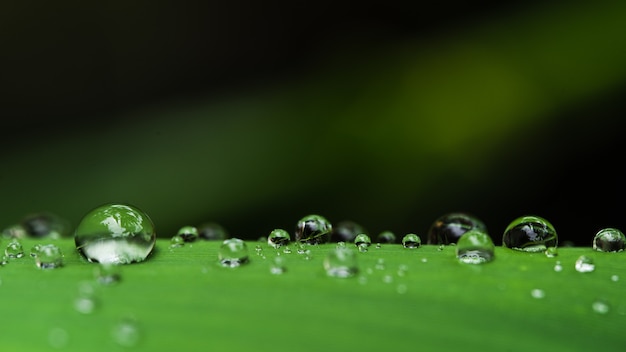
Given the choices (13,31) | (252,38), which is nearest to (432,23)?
(252,38)

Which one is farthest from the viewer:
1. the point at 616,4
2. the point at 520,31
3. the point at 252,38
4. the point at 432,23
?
the point at 252,38

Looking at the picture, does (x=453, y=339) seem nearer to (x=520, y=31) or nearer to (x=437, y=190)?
(x=437, y=190)

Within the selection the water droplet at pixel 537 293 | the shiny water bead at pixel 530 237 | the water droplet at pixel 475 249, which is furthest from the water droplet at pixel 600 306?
the shiny water bead at pixel 530 237

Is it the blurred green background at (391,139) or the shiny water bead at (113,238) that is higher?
the blurred green background at (391,139)

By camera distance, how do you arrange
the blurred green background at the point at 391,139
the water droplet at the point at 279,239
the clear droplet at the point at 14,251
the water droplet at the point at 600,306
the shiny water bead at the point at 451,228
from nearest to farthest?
the water droplet at the point at 600,306 < the clear droplet at the point at 14,251 < the water droplet at the point at 279,239 < the shiny water bead at the point at 451,228 < the blurred green background at the point at 391,139

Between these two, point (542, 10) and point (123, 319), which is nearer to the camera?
point (123, 319)

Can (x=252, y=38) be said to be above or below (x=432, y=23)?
above

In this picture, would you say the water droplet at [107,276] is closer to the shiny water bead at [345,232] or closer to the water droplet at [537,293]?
the water droplet at [537,293]

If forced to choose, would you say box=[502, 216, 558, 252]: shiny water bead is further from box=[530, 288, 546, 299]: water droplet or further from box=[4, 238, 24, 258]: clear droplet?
box=[4, 238, 24, 258]: clear droplet

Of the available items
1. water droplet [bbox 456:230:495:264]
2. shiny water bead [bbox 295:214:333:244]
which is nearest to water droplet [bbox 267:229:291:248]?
shiny water bead [bbox 295:214:333:244]
